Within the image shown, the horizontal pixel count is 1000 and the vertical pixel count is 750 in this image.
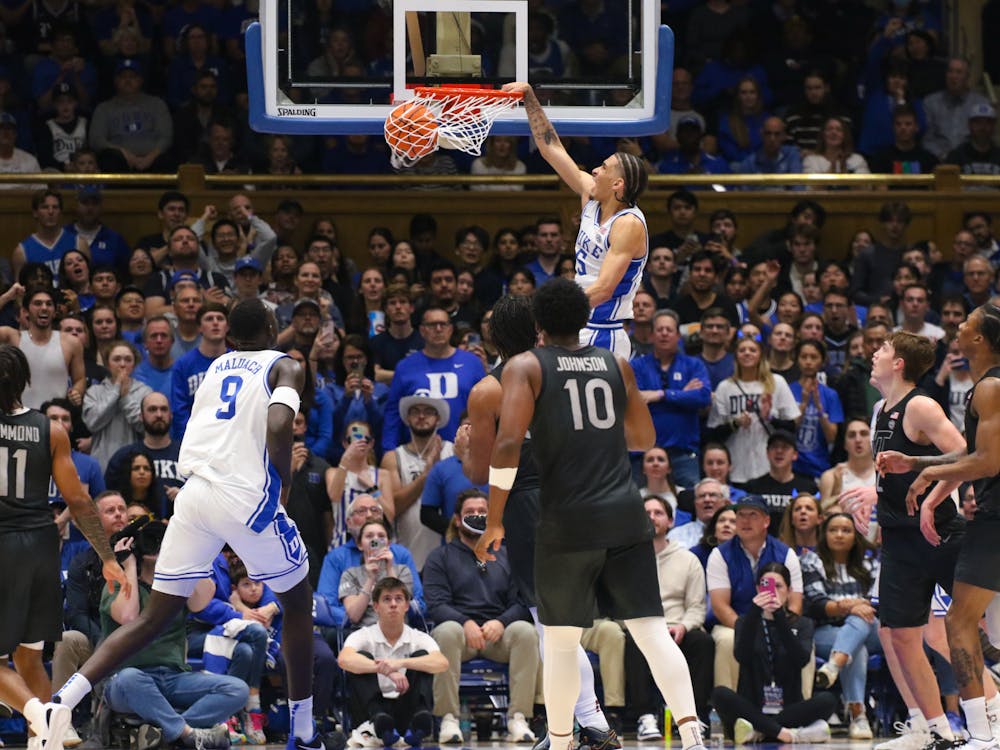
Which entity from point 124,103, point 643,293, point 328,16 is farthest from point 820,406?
point 124,103

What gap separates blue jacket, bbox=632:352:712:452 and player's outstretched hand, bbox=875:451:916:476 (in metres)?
4.13

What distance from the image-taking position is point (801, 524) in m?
12.0

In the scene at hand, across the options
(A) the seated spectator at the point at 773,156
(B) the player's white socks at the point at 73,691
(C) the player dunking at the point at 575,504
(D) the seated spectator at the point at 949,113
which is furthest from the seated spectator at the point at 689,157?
(B) the player's white socks at the point at 73,691

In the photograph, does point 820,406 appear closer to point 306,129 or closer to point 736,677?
point 736,677

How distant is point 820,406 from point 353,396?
3.93 meters

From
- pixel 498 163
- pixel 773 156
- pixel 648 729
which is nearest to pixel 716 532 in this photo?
pixel 648 729

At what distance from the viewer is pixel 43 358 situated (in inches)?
515

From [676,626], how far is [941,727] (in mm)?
2506

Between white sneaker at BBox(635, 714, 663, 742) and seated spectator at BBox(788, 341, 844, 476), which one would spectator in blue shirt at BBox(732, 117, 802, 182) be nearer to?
seated spectator at BBox(788, 341, 844, 476)

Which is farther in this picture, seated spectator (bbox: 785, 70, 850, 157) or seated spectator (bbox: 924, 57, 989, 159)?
seated spectator (bbox: 924, 57, 989, 159)

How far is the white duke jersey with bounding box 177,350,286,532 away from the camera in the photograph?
312 inches

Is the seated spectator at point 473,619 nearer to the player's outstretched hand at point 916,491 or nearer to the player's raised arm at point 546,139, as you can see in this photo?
the player's raised arm at point 546,139

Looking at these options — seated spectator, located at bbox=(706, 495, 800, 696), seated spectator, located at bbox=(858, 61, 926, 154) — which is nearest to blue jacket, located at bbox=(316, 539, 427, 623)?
seated spectator, located at bbox=(706, 495, 800, 696)

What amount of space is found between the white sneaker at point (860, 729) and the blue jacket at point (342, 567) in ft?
10.2
